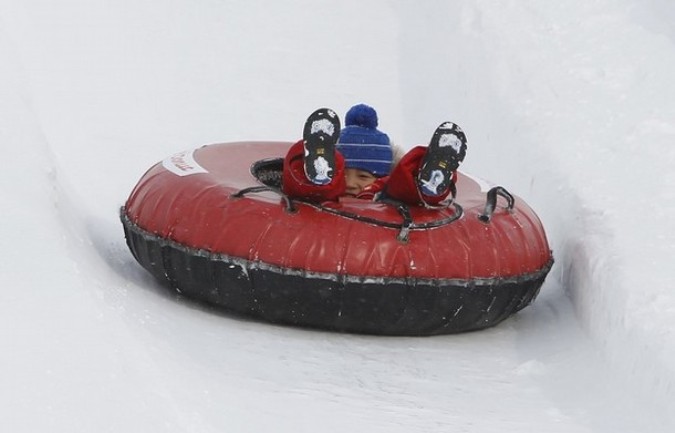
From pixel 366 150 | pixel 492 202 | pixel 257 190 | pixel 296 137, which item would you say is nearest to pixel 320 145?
pixel 257 190

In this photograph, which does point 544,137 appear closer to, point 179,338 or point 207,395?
point 179,338

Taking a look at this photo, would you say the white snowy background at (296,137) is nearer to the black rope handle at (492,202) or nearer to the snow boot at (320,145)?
the black rope handle at (492,202)

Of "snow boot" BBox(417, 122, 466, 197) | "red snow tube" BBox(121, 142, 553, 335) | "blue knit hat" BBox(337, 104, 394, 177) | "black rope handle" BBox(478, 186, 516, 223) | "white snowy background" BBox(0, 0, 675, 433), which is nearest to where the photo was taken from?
"white snowy background" BBox(0, 0, 675, 433)

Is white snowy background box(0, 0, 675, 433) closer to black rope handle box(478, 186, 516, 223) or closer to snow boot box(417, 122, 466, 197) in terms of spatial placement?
black rope handle box(478, 186, 516, 223)

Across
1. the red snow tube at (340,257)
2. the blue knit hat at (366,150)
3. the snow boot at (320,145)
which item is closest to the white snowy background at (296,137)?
the red snow tube at (340,257)

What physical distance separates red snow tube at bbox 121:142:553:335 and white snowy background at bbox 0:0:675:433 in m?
0.10

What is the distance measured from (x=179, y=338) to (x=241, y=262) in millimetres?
377

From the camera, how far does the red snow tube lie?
140 inches

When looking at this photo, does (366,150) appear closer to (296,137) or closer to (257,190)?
(257,190)

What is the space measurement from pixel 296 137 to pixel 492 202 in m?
3.14

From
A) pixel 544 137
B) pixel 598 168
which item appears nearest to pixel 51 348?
pixel 598 168

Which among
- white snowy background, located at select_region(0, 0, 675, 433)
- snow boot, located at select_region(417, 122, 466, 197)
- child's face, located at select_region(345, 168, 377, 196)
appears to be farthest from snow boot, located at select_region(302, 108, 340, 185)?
child's face, located at select_region(345, 168, 377, 196)

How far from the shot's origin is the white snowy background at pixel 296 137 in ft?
9.12

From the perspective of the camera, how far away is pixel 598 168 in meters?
4.74
